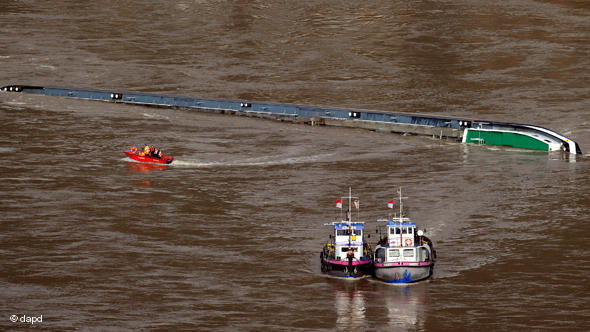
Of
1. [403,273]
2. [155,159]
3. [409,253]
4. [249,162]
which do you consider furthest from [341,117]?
[403,273]

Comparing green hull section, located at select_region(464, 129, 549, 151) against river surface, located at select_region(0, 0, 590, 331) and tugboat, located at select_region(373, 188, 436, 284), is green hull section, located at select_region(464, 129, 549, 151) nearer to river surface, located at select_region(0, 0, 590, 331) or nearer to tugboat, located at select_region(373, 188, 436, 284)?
river surface, located at select_region(0, 0, 590, 331)

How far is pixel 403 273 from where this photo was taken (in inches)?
2067

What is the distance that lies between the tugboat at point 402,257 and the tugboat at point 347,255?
2.22 feet

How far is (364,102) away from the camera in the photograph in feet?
334

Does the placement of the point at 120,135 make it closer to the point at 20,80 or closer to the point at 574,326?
the point at 20,80

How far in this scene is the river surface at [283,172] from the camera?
50156mm

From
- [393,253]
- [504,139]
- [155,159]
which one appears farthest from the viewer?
[504,139]

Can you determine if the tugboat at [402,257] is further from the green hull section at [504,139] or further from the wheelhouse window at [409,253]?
the green hull section at [504,139]

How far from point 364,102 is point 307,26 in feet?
120

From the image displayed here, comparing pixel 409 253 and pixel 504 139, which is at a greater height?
pixel 504 139

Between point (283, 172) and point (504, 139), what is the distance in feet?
62.4

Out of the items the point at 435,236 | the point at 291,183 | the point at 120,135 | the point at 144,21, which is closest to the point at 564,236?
the point at 435,236

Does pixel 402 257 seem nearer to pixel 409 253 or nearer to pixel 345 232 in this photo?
pixel 409 253

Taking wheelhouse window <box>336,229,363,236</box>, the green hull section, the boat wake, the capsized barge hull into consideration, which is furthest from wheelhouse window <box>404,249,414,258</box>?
the green hull section
